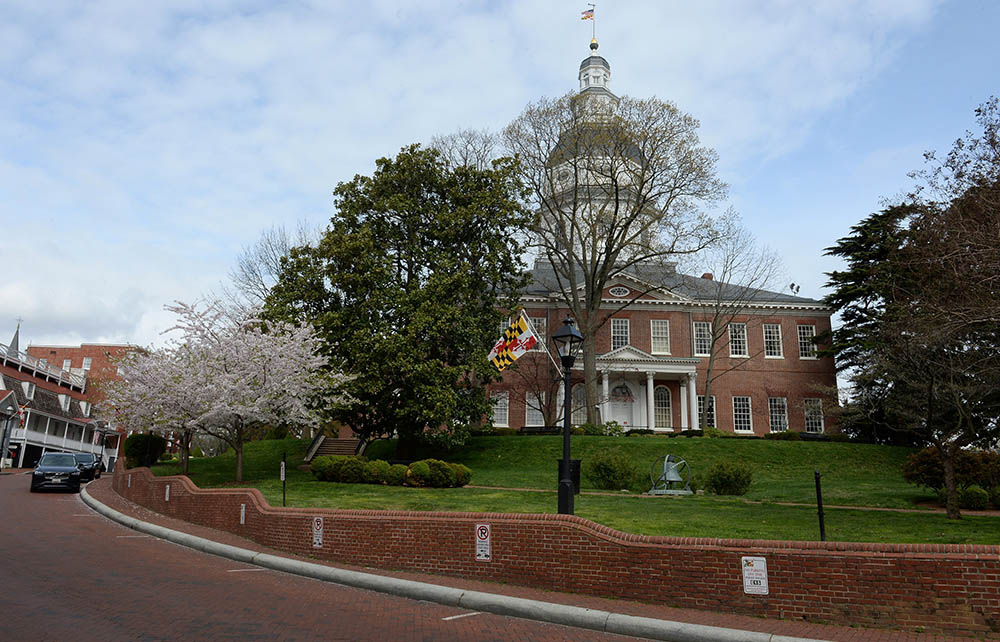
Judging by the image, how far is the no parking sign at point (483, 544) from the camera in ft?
38.4

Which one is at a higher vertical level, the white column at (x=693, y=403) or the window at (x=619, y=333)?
the window at (x=619, y=333)

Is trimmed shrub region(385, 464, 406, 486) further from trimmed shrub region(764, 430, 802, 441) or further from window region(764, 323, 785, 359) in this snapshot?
window region(764, 323, 785, 359)

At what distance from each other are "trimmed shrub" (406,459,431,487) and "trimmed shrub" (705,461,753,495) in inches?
336

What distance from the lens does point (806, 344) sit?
4544 cm

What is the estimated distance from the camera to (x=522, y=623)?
9.73m

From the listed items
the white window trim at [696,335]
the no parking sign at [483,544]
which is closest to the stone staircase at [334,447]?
the white window trim at [696,335]

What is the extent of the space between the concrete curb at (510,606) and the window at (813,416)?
37352 mm

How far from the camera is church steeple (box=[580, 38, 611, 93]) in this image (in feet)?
201

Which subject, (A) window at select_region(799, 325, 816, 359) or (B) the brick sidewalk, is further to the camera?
(A) window at select_region(799, 325, 816, 359)

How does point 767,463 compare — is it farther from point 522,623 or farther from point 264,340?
point 522,623

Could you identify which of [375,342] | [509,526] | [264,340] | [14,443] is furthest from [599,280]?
[14,443]

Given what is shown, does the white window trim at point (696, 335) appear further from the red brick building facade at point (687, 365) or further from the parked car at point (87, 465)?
the parked car at point (87, 465)

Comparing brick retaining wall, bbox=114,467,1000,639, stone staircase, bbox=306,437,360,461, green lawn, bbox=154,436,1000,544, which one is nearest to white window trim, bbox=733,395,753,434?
green lawn, bbox=154,436,1000,544

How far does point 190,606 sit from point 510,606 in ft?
13.5
